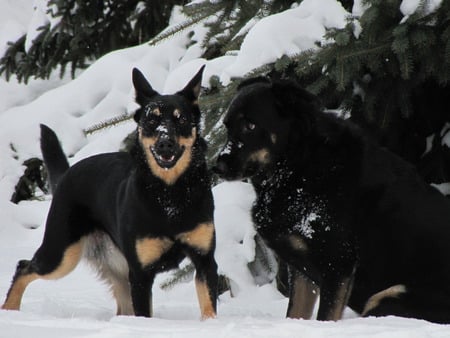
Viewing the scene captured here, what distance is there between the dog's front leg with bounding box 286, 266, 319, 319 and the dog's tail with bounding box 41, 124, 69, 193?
7.14 feet

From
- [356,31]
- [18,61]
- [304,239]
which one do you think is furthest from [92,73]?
[304,239]

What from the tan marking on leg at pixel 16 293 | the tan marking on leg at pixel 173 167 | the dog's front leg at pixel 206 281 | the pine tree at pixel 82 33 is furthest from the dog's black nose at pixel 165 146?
the pine tree at pixel 82 33

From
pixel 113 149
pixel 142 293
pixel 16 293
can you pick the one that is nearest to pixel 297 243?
pixel 142 293

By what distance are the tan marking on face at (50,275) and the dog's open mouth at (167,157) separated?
3.74 ft

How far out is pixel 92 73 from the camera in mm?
10023

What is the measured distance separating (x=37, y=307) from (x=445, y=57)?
3.51 metres

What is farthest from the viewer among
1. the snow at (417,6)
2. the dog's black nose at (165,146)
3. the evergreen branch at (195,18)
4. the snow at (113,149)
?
the evergreen branch at (195,18)

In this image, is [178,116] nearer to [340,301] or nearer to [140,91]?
[140,91]

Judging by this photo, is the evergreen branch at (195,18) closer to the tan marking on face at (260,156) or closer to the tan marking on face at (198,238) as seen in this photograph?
the tan marking on face at (260,156)

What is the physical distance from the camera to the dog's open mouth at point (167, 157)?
489 cm

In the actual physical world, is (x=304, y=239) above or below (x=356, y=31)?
below

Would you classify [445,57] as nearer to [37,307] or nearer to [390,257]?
[390,257]

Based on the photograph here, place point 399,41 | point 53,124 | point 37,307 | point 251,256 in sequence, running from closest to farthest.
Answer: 1. point 399,41
2. point 37,307
3. point 251,256
4. point 53,124

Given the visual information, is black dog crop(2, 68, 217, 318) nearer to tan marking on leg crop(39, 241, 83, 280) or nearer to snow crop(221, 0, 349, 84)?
tan marking on leg crop(39, 241, 83, 280)
